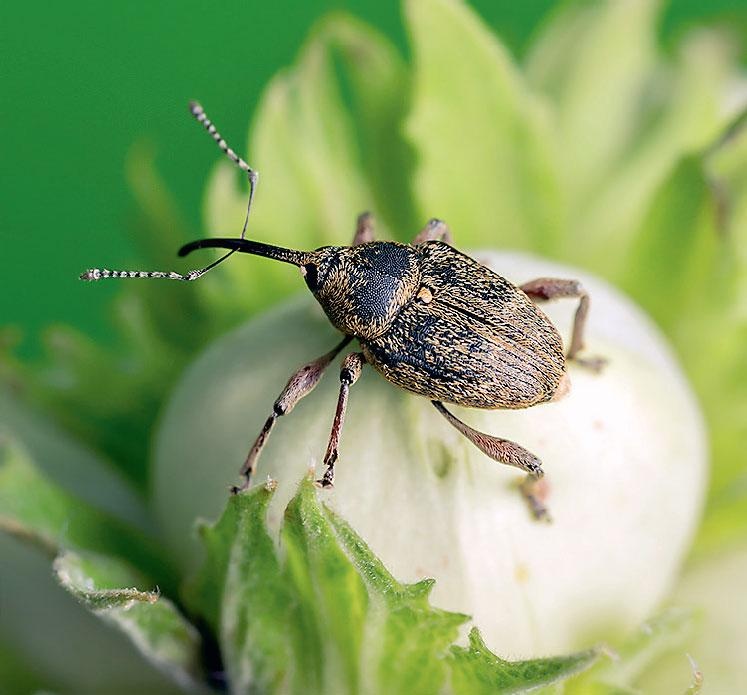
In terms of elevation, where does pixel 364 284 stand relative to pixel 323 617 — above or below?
above

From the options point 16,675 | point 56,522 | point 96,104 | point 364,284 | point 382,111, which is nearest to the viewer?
point 364,284

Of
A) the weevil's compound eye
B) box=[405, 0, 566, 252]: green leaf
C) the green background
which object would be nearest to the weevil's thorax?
the weevil's compound eye

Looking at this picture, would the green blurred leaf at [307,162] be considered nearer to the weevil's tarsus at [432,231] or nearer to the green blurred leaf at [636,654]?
the weevil's tarsus at [432,231]

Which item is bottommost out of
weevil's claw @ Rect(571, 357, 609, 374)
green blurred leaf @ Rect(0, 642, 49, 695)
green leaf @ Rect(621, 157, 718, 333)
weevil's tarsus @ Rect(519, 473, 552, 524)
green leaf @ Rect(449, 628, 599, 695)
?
green blurred leaf @ Rect(0, 642, 49, 695)

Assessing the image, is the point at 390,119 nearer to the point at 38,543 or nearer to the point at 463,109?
the point at 463,109

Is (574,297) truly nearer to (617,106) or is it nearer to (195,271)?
(195,271)

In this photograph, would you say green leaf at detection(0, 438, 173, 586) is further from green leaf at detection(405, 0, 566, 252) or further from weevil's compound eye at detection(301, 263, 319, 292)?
green leaf at detection(405, 0, 566, 252)

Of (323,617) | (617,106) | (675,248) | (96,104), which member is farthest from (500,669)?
(96,104)
